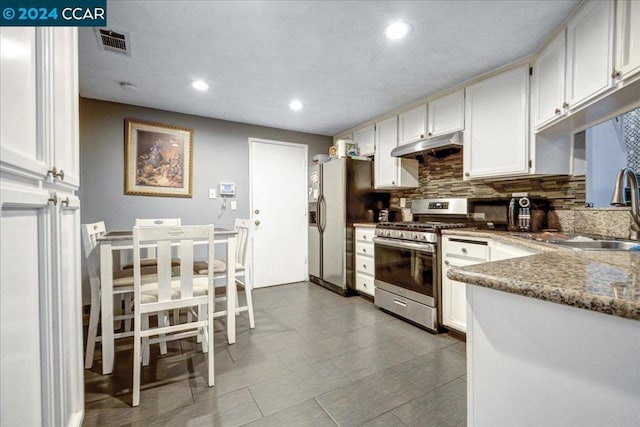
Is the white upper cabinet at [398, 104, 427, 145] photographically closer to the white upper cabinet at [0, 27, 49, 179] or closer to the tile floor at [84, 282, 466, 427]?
the tile floor at [84, 282, 466, 427]

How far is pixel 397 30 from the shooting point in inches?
73.4

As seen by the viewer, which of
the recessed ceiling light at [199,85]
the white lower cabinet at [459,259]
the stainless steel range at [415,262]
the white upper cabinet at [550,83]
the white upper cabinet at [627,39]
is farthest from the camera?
the recessed ceiling light at [199,85]

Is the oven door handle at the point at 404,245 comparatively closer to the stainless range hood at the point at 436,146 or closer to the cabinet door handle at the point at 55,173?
the stainless range hood at the point at 436,146

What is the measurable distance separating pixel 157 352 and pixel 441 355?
83.7 inches

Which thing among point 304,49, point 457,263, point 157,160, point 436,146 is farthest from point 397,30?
point 157,160

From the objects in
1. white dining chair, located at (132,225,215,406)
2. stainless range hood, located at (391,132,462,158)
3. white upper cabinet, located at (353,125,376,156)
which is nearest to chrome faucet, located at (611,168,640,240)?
stainless range hood, located at (391,132,462,158)

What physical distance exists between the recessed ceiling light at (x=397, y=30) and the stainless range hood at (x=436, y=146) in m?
1.09

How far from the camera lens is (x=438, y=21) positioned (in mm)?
1775

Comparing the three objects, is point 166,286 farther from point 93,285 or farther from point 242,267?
point 242,267

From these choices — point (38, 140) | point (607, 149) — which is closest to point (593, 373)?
point (38, 140)

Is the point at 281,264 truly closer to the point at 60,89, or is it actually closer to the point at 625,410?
the point at 60,89

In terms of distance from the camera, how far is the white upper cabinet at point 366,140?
12.1 ft

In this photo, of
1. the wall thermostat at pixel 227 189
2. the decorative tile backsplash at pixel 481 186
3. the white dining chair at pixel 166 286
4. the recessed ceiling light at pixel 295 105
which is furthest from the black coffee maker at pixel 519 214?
the wall thermostat at pixel 227 189

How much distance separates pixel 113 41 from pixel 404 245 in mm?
2847
